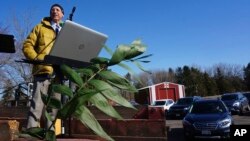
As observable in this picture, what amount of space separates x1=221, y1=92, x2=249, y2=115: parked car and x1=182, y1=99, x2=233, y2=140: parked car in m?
14.8

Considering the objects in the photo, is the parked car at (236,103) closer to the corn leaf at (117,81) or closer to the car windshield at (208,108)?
the car windshield at (208,108)

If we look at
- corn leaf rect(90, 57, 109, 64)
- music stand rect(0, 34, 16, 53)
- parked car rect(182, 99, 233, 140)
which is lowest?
parked car rect(182, 99, 233, 140)

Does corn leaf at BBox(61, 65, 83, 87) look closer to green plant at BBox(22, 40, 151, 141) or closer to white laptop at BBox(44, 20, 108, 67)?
green plant at BBox(22, 40, 151, 141)

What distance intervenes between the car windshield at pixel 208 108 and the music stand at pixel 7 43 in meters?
13.9

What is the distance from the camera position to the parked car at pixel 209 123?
13.4 metres

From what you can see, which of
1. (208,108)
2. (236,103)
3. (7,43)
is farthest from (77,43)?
(236,103)

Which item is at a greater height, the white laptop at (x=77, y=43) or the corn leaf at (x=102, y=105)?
the white laptop at (x=77, y=43)

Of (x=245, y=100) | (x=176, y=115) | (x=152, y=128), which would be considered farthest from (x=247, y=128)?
(x=245, y=100)

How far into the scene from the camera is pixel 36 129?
862 millimetres

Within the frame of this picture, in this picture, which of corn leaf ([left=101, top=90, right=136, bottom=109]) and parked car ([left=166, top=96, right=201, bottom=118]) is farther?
parked car ([left=166, top=96, right=201, bottom=118])

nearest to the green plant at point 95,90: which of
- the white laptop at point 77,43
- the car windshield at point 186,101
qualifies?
the white laptop at point 77,43

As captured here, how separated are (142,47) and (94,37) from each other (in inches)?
48.7

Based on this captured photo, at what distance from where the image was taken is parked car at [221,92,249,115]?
28795mm

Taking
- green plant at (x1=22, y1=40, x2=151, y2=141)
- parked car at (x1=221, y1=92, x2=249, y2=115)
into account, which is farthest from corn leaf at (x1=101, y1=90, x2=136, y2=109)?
parked car at (x1=221, y1=92, x2=249, y2=115)
